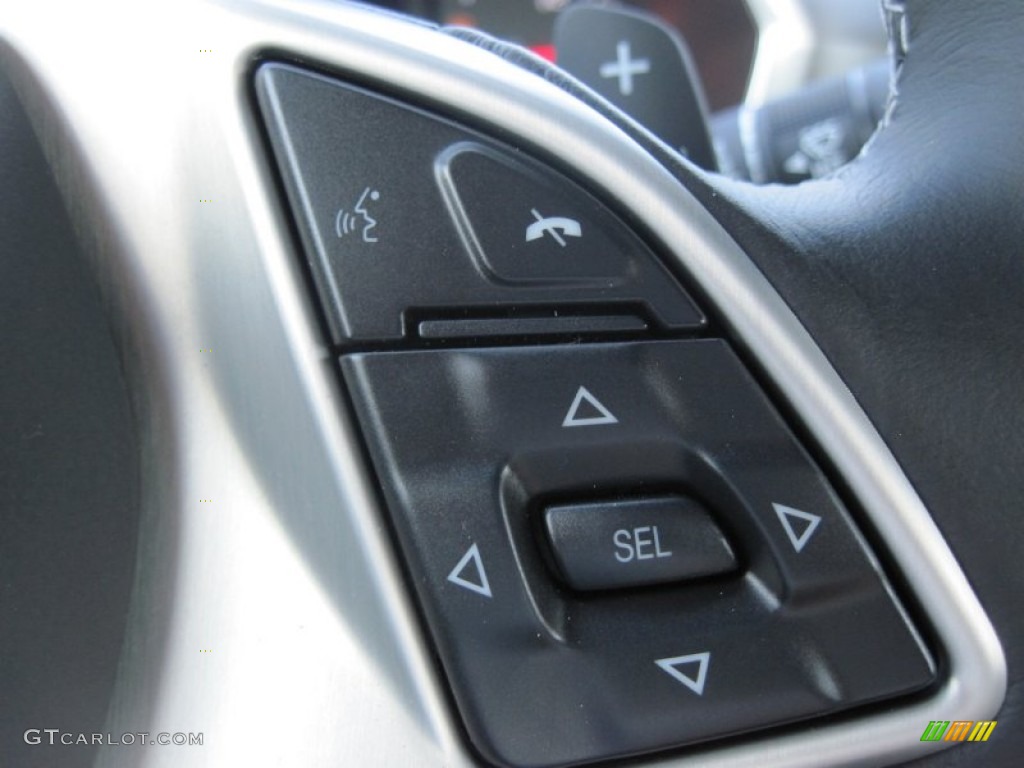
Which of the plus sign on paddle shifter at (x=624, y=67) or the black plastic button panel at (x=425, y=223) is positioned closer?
the black plastic button panel at (x=425, y=223)

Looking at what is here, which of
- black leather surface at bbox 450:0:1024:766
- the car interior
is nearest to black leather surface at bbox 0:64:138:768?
the car interior

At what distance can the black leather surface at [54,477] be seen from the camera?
49 centimetres

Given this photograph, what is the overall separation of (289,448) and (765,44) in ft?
6.23

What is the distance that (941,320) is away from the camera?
55 centimetres

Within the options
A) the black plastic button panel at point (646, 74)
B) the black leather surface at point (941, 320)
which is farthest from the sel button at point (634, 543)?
the black plastic button panel at point (646, 74)

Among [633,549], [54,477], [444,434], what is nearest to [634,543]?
[633,549]

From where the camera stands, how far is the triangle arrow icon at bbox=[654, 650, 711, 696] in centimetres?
51

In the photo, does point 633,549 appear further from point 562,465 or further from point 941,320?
point 941,320

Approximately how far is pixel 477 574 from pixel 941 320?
267mm

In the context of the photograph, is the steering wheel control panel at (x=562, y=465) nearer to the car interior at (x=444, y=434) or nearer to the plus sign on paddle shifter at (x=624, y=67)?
the car interior at (x=444, y=434)

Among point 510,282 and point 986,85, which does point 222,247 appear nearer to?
point 510,282

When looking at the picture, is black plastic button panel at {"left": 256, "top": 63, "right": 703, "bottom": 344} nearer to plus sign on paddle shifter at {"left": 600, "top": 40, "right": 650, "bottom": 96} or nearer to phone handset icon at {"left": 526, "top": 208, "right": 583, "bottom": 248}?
phone handset icon at {"left": 526, "top": 208, "right": 583, "bottom": 248}

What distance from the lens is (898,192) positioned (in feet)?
1.92

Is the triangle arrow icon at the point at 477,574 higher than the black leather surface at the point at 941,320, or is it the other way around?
the black leather surface at the point at 941,320
